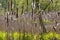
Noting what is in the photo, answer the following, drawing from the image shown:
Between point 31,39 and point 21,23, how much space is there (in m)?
0.25

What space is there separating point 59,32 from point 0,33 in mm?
Result: 990

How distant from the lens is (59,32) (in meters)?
3.48

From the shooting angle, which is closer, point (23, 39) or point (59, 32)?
point (23, 39)

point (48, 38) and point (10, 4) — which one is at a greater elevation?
point (10, 4)

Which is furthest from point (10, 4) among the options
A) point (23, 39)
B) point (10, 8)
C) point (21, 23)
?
point (21, 23)

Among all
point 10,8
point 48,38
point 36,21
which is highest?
point 10,8

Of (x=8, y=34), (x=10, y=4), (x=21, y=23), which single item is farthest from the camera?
(x=21, y=23)

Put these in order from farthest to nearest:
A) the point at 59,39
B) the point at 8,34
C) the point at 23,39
A: the point at 59,39, the point at 23,39, the point at 8,34

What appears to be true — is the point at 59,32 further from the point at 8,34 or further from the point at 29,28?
the point at 8,34

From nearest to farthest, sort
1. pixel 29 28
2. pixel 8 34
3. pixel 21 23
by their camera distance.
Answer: pixel 8 34
pixel 21 23
pixel 29 28

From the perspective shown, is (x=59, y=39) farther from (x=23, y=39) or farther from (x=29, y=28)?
(x=23, y=39)

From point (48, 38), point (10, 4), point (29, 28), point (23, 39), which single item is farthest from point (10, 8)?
point (48, 38)

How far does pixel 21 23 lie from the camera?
9.55ft

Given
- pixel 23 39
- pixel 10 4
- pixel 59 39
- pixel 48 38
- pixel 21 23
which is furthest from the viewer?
pixel 48 38
